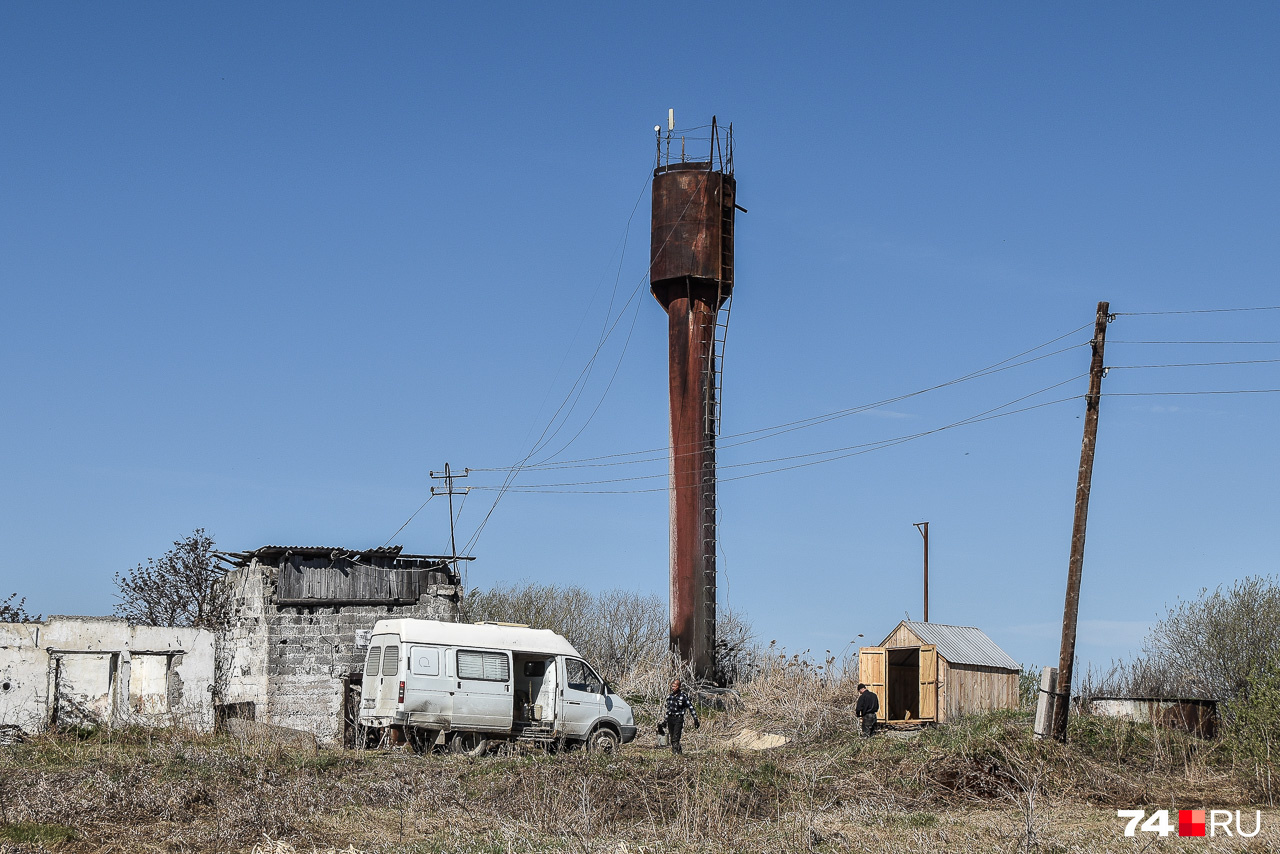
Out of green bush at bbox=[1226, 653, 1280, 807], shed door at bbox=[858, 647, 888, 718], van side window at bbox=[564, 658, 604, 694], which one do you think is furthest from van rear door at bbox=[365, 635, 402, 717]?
green bush at bbox=[1226, 653, 1280, 807]

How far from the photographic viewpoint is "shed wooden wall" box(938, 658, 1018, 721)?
29703 millimetres

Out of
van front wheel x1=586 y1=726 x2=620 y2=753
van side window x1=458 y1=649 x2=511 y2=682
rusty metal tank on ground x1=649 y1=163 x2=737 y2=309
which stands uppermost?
rusty metal tank on ground x1=649 y1=163 x2=737 y2=309

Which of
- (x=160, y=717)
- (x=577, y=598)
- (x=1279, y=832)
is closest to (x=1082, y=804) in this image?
(x=1279, y=832)

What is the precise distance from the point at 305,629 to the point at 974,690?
16446mm

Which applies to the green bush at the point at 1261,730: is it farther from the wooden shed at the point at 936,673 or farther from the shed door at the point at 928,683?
the shed door at the point at 928,683

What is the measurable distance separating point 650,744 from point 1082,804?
1241 centimetres

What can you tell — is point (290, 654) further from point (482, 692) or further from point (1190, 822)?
point (1190, 822)

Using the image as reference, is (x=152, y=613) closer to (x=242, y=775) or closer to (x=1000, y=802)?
(x=242, y=775)

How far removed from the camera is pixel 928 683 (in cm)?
2997

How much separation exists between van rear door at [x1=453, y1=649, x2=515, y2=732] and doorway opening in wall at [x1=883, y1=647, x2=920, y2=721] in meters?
12.5

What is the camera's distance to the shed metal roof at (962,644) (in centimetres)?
3041

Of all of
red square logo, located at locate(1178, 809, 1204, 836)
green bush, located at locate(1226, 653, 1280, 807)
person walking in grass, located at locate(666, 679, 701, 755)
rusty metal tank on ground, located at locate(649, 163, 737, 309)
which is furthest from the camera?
rusty metal tank on ground, located at locate(649, 163, 737, 309)

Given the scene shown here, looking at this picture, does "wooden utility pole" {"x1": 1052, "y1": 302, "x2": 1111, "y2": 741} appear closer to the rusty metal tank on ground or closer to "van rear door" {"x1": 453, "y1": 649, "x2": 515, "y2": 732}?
"van rear door" {"x1": 453, "y1": 649, "x2": 515, "y2": 732}

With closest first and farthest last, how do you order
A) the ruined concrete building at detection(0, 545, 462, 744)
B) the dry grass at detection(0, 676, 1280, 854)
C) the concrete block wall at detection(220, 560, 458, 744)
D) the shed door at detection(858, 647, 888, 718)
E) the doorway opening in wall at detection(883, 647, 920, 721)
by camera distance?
the dry grass at detection(0, 676, 1280, 854) → the ruined concrete building at detection(0, 545, 462, 744) → the concrete block wall at detection(220, 560, 458, 744) → the shed door at detection(858, 647, 888, 718) → the doorway opening in wall at detection(883, 647, 920, 721)
